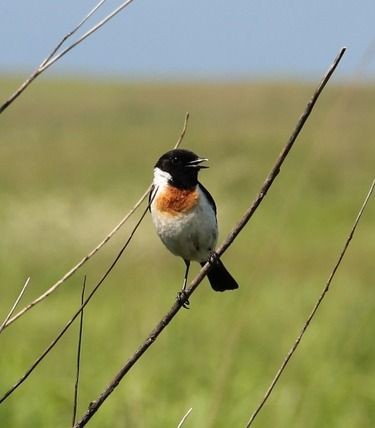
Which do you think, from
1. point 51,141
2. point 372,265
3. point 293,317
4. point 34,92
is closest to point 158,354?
point 293,317

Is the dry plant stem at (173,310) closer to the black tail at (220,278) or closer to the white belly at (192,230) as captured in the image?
the black tail at (220,278)

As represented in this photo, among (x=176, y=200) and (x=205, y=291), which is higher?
(x=176, y=200)

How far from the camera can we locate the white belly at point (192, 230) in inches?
98.2

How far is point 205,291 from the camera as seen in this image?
10195 mm

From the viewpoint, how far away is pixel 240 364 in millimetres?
6828

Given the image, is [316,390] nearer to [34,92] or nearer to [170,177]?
[170,177]

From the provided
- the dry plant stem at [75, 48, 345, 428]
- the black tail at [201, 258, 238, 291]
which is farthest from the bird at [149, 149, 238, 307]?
the dry plant stem at [75, 48, 345, 428]

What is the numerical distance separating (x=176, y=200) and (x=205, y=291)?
7.64 meters

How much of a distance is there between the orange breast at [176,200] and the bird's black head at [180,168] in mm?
18

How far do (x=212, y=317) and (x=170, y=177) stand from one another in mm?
6165

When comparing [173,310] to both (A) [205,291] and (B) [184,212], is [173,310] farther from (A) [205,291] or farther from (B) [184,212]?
(A) [205,291]

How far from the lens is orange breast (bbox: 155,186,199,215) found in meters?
2.57

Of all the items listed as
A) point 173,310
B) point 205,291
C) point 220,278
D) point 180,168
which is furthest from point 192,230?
point 205,291

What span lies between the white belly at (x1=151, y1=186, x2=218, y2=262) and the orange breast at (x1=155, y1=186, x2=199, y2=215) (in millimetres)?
13
